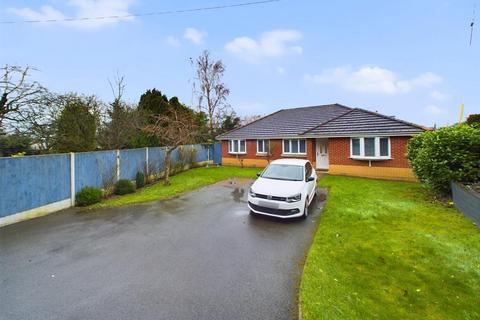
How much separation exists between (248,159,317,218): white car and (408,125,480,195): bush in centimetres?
465

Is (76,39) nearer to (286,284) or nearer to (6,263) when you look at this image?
(6,263)

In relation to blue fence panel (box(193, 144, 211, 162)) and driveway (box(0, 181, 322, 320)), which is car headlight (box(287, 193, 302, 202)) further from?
blue fence panel (box(193, 144, 211, 162))

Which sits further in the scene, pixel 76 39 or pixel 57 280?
pixel 76 39

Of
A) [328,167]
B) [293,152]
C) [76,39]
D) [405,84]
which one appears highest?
[76,39]

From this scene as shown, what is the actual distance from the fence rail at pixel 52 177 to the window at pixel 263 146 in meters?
10.1

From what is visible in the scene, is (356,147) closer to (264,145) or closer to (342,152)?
(342,152)

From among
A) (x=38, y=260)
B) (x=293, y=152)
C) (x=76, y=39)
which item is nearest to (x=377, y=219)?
(x=38, y=260)

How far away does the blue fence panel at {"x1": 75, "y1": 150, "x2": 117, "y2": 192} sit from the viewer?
30.7 feet

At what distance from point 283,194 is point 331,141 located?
1012 centimetres

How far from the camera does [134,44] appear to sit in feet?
40.7

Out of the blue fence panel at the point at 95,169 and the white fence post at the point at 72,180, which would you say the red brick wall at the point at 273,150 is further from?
the white fence post at the point at 72,180

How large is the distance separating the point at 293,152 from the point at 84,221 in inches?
556

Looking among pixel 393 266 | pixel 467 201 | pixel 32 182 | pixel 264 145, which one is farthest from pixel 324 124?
pixel 32 182

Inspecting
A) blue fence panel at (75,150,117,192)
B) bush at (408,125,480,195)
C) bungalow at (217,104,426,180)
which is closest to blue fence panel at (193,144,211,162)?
bungalow at (217,104,426,180)
